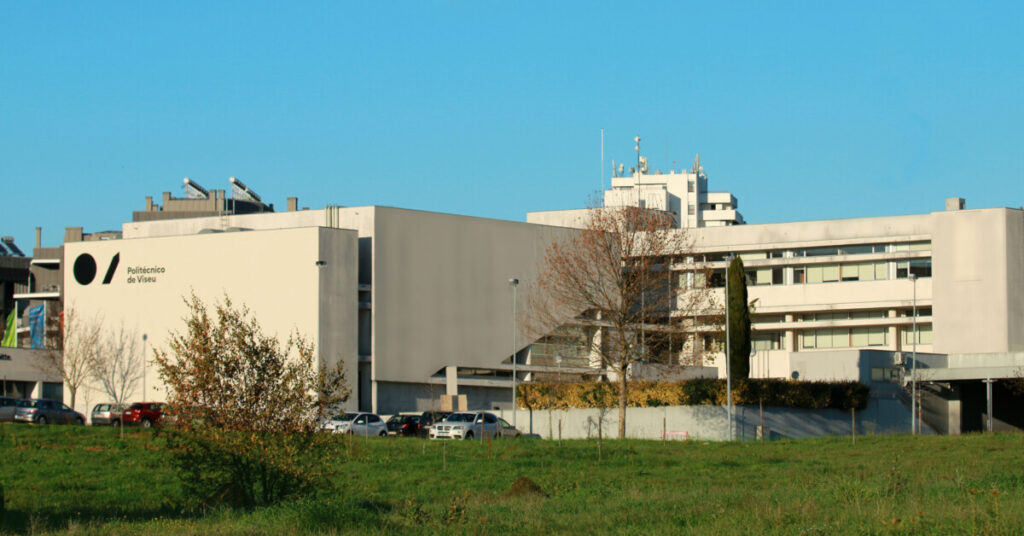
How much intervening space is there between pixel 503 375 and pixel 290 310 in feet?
50.4

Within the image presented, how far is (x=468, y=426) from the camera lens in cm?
5622

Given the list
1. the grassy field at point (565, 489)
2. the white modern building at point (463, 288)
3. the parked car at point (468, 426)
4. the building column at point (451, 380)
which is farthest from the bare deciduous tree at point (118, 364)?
the parked car at point (468, 426)

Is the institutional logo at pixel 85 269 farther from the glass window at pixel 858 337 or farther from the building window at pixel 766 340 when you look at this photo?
the glass window at pixel 858 337

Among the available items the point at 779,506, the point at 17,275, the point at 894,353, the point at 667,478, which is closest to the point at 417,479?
the point at 667,478

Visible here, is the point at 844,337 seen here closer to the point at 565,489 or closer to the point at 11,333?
the point at 565,489

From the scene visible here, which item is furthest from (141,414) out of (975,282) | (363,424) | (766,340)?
(975,282)

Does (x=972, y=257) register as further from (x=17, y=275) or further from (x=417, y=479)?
(x=17, y=275)

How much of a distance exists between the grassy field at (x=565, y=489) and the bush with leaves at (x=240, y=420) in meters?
0.82

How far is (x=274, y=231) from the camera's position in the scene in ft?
254

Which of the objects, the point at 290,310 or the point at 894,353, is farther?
the point at 290,310

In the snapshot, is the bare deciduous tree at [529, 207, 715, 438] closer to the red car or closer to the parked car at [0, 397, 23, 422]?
the red car

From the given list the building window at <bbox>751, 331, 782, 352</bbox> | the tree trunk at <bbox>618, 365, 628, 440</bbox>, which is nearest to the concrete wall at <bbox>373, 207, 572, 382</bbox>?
the building window at <bbox>751, 331, 782, 352</bbox>

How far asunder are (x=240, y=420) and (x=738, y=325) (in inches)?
1538

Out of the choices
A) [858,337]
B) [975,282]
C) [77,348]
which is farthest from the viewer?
[858,337]
